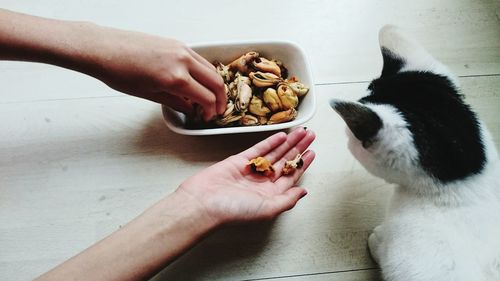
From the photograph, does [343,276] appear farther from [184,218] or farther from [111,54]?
[111,54]

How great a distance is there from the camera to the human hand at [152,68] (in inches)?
25.5

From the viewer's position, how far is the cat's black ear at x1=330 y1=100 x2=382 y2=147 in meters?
0.54

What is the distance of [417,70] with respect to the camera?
648 mm

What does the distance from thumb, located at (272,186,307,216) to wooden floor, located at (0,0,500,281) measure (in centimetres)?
9

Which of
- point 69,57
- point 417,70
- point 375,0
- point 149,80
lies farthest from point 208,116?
point 375,0

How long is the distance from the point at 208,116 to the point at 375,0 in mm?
559

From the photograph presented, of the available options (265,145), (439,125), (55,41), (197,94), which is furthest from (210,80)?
(439,125)

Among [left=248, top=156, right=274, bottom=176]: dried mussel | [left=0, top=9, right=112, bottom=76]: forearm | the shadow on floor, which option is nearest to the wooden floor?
the shadow on floor

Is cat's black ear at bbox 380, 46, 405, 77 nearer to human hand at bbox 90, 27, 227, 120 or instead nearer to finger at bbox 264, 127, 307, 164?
finger at bbox 264, 127, 307, 164

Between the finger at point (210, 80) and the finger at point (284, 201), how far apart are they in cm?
19

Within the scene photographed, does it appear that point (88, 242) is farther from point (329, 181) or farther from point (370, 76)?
point (370, 76)

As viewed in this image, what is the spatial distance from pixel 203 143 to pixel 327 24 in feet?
1.38

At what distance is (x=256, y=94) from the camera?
0.79 m

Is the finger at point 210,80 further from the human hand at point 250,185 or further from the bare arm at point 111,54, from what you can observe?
the human hand at point 250,185
